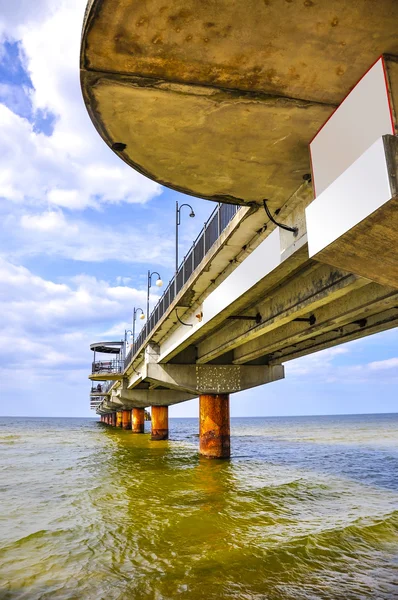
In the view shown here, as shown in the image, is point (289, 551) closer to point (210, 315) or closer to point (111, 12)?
point (210, 315)

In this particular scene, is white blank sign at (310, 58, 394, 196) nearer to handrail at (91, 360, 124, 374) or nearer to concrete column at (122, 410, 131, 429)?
handrail at (91, 360, 124, 374)

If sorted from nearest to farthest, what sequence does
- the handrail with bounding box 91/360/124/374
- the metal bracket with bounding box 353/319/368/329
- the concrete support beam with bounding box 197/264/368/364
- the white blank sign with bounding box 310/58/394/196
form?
the white blank sign with bounding box 310/58/394/196
the concrete support beam with bounding box 197/264/368/364
the metal bracket with bounding box 353/319/368/329
the handrail with bounding box 91/360/124/374

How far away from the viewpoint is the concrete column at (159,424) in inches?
1371

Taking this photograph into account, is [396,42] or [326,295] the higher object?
[396,42]

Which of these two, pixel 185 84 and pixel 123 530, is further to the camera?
pixel 123 530

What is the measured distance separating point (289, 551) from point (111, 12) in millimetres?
7430

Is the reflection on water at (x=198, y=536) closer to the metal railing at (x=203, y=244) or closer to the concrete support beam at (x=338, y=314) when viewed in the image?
the concrete support beam at (x=338, y=314)

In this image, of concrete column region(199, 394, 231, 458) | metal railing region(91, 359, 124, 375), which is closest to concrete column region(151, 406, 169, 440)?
metal railing region(91, 359, 124, 375)

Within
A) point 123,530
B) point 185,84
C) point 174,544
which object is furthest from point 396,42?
point 123,530

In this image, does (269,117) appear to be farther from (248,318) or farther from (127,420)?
(127,420)

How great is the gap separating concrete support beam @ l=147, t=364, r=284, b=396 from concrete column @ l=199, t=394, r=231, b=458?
2.33ft

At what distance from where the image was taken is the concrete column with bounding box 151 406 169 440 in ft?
114

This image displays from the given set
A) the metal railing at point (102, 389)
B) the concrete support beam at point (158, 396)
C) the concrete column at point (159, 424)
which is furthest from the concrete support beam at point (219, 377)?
the metal railing at point (102, 389)

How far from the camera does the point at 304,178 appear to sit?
6691mm
